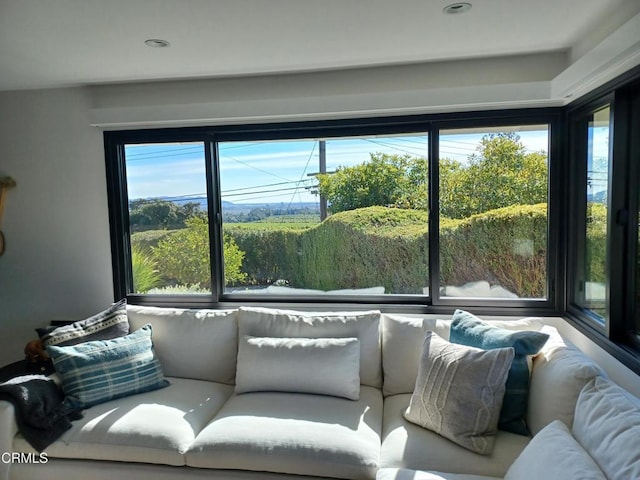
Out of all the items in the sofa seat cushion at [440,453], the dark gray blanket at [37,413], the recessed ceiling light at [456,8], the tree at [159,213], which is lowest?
the sofa seat cushion at [440,453]

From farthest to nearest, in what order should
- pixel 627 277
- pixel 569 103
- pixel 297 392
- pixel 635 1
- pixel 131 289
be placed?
pixel 131 289 < pixel 569 103 < pixel 297 392 < pixel 627 277 < pixel 635 1

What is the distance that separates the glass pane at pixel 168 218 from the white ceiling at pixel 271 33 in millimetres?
663

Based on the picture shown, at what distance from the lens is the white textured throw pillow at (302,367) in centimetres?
244

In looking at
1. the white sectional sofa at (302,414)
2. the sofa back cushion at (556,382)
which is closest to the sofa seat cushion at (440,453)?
the white sectional sofa at (302,414)

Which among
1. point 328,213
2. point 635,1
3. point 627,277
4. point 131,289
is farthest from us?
point 131,289

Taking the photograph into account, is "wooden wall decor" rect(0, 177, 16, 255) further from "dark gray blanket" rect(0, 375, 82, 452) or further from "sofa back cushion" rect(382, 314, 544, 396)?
"sofa back cushion" rect(382, 314, 544, 396)

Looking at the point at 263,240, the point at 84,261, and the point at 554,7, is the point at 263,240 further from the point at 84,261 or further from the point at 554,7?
the point at 554,7

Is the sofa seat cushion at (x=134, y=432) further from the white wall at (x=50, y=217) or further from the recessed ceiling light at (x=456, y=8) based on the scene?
the recessed ceiling light at (x=456, y=8)

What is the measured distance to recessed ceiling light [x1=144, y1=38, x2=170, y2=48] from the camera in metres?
2.31

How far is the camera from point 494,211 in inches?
118

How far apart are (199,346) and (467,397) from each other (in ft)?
5.38

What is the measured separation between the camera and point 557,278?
2918mm

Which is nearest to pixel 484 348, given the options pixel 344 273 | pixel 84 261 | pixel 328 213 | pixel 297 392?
pixel 297 392

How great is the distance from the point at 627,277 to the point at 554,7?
135 centimetres
